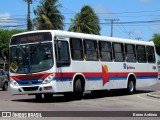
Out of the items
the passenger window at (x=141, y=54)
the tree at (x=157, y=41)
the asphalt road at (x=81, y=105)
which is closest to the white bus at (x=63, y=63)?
the asphalt road at (x=81, y=105)

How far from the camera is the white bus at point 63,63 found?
19141 mm

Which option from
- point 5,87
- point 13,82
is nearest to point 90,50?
point 13,82

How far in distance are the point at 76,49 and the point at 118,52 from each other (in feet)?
13.9

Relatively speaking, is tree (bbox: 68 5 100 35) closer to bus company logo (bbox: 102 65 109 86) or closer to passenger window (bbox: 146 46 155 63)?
passenger window (bbox: 146 46 155 63)

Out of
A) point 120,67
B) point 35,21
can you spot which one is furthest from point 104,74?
point 35,21

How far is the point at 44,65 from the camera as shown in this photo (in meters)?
19.1

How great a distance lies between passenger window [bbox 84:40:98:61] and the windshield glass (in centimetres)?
275

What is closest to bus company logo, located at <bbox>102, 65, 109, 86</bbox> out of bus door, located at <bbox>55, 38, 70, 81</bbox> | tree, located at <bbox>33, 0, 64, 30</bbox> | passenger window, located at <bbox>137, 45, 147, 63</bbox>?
bus door, located at <bbox>55, 38, 70, 81</bbox>

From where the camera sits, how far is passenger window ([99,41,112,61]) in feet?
74.5

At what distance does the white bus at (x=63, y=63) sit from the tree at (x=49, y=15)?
31.1 m

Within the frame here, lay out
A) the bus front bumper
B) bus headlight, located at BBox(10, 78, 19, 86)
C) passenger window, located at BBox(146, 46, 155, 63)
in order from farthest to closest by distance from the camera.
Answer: passenger window, located at BBox(146, 46, 155, 63), bus headlight, located at BBox(10, 78, 19, 86), the bus front bumper

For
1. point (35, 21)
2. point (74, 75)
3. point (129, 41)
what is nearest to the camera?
point (74, 75)

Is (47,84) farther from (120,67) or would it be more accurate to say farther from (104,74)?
(120,67)

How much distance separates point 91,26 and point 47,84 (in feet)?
133
